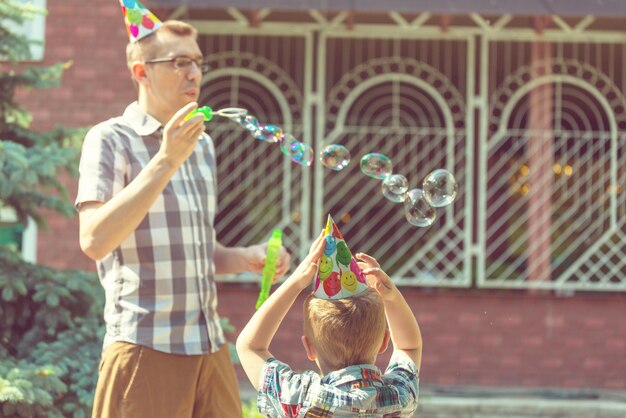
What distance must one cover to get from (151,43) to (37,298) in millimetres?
2389

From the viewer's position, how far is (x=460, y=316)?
30.4ft

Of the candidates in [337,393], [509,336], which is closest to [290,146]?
[337,393]

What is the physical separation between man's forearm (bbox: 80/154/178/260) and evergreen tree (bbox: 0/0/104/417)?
6.60ft

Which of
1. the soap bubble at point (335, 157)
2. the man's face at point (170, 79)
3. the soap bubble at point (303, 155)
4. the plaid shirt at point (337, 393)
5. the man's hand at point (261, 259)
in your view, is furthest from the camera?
the soap bubble at point (335, 157)

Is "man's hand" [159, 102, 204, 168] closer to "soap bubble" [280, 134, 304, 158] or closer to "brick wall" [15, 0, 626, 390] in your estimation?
"soap bubble" [280, 134, 304, 158]

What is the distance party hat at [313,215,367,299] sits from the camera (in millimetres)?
2748

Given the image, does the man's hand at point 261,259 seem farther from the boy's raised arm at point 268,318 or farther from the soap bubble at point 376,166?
the boy's raised arm at point 268,318

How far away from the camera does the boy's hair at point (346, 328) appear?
2691mm

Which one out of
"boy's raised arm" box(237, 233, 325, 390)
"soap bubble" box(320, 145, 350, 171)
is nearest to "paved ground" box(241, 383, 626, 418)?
"soap bubble" box(320, 145, 350, 171)

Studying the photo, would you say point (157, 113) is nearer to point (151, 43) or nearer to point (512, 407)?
point (151, 43)

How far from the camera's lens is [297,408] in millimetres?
2695

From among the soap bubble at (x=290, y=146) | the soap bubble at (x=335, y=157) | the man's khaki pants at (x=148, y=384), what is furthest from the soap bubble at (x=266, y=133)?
the man's khaki pants at (x=148, y=384)

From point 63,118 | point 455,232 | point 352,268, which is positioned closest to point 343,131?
point 455,232

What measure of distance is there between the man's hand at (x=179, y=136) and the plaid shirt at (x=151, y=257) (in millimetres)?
288
